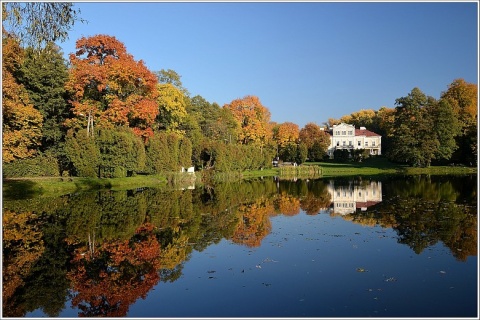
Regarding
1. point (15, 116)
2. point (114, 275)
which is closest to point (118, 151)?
point (15, 116)

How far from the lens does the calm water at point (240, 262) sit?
26.7 ft

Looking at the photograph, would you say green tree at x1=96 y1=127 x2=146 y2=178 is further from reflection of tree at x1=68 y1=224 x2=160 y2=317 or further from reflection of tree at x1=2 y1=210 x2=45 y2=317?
reflection of tree at x1=68 y1=224 x2=160 y2=317

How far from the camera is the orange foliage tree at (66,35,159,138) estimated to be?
113 ft

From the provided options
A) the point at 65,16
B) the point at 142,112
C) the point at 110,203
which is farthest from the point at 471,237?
the point at 142,112

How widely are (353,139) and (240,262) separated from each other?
83782 millimetres

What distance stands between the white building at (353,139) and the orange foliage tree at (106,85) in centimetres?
6074

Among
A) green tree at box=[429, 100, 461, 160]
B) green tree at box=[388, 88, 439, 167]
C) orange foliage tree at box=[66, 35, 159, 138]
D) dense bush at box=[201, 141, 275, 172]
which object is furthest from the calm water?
green tree at box=[429, 100, 461, 160]

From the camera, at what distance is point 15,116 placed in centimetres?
2973

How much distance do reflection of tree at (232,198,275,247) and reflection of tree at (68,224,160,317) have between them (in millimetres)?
2828

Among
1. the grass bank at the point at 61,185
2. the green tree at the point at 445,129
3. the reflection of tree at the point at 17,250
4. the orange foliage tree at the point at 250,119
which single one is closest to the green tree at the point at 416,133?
Result: the green tree at the point at 445,129

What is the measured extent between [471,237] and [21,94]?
98.9 ft

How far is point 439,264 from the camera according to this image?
34.4 feet

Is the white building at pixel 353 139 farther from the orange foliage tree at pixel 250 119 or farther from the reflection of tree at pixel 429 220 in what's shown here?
the reflection of tree at pixel 429 220

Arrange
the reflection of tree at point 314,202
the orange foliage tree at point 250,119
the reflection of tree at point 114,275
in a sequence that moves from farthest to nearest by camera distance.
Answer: the orange foliage tree at point 250,119 < the reflection of tree at point 314,202 < the reflection of tree at point 114,275
